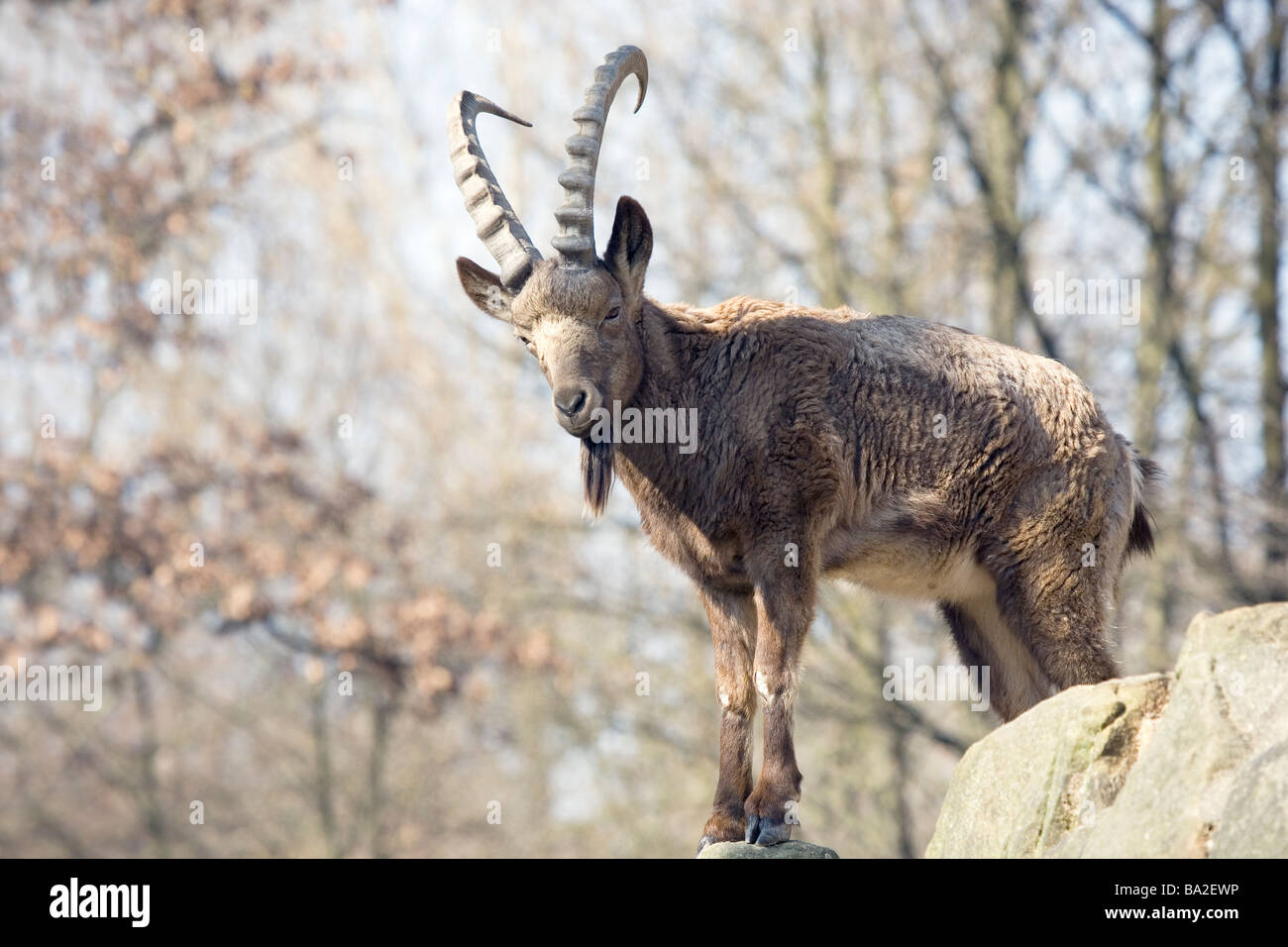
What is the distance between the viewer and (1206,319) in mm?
19750

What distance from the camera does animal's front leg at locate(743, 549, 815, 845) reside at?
7020 mm

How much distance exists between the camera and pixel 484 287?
26.0ft

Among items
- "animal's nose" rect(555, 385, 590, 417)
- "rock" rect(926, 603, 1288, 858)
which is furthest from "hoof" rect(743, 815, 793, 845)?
"animal's nose" rect(555, 385, 590, 417)

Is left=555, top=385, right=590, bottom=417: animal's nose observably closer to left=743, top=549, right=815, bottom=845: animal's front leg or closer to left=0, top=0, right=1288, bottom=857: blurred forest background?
left=743, top=549, right=815, bottom=845: animal's front leg

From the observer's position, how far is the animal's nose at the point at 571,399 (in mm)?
7086

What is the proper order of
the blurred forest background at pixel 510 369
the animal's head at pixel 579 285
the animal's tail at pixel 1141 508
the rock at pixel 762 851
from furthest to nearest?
the blurred forest background at pixel 510 369
the animal's tail at pixel 1141 508
the animal's head at pixel 579 285
the rock at pixel 762 851

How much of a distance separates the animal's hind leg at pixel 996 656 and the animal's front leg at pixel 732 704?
4.05 ft

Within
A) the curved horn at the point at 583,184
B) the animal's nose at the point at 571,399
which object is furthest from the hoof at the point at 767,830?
the curved horn at the point at 583,184

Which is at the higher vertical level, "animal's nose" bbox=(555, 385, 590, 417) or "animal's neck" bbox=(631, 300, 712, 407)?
"animal's neck" bbox=(631, 300, 712, 407)

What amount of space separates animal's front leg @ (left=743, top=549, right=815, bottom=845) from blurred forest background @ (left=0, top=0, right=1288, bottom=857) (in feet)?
33.6

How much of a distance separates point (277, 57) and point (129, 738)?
12.4 metres

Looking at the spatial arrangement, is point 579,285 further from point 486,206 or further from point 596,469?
point 596,469

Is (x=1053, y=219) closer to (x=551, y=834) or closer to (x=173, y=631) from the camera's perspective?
(x=551, y=834)

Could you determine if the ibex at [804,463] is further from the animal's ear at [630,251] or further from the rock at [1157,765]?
the rock at [1157,765]
